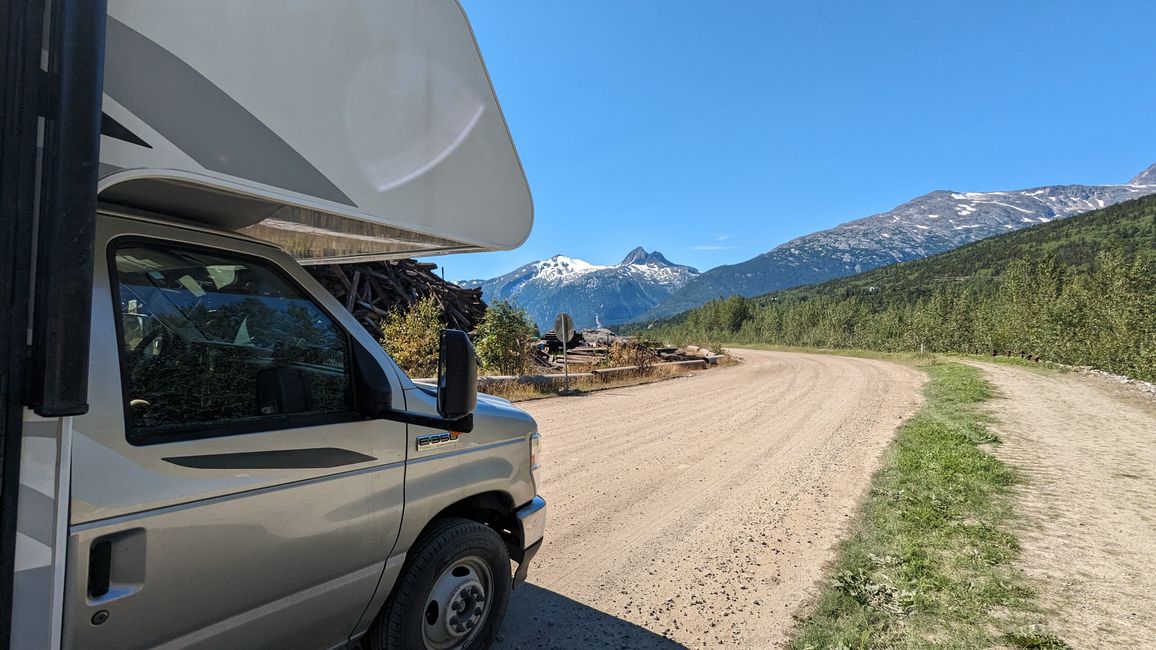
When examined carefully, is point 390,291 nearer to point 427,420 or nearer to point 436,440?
point 436,440

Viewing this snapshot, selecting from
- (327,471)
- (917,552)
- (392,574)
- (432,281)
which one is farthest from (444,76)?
(432,281)

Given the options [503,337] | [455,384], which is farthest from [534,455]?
[503,337]

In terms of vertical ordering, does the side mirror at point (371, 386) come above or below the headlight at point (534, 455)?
above

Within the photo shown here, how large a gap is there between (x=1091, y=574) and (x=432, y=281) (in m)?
18.2

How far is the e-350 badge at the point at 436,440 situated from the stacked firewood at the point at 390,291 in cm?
1233

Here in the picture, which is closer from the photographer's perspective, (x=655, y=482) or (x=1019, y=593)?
(x=1019, y=593)

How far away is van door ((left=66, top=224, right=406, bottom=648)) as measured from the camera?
151 cm

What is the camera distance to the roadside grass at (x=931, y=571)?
3.20 metres

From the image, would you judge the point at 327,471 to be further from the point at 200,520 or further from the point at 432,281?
the point at 432,281

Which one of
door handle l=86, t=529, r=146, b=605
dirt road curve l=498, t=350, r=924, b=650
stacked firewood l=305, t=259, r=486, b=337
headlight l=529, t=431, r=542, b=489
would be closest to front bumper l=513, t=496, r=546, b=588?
headlight l=529, t=431, r=542, b=489

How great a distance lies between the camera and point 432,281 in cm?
1911

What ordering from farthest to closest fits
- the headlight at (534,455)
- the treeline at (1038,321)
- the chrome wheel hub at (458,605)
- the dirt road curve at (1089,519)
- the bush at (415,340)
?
the treeline at (1038,321)
the bush at (415,340)
the dirt road curve at (1089,519)
the headlight at (534,455)
the chrome wheel hub at (458,605)

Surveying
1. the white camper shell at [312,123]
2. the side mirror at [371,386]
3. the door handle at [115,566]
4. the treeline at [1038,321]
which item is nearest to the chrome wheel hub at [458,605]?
the side mirror at [371,386]

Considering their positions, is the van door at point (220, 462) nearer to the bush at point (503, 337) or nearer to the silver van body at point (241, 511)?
the silver van body at point (241, 511)
